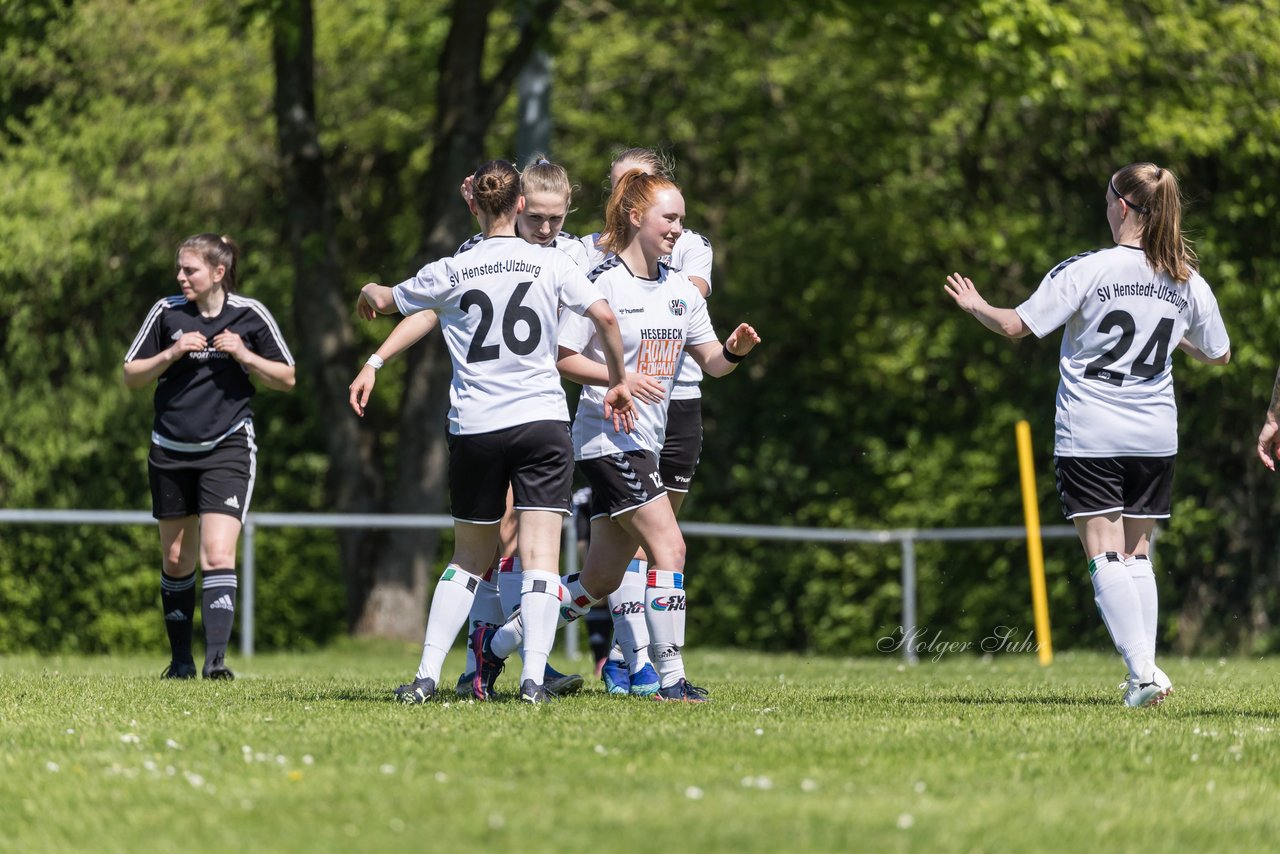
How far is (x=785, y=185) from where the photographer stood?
17656 millimetres

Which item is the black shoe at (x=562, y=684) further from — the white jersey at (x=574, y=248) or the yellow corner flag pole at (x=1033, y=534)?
the yellow corner flag pole at (x=1033, y=534)

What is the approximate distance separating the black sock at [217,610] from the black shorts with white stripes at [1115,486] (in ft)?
13.7

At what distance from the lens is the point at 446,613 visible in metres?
6.74

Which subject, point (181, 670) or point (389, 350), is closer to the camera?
point (389, 350)

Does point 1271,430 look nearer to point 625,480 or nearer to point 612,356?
point 625,480

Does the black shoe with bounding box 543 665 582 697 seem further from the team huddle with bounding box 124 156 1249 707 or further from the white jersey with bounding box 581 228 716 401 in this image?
the white jersey with bounding box 581 228 716 401

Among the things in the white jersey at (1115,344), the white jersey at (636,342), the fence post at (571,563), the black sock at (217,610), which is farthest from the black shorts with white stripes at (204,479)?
the fence post at (571,563)

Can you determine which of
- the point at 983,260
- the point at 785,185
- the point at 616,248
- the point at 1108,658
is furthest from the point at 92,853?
the point at 785,185

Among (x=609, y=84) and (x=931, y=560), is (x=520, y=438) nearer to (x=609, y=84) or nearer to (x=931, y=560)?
(x=931, y=560)

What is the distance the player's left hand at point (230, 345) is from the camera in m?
8.50

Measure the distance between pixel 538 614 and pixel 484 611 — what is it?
620 mm

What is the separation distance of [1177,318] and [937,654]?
7.84 meters

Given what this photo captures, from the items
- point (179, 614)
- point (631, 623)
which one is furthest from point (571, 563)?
point (631, 623)

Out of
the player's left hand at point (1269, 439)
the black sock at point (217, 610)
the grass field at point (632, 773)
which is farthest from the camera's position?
the black sock at point (217, 610)
